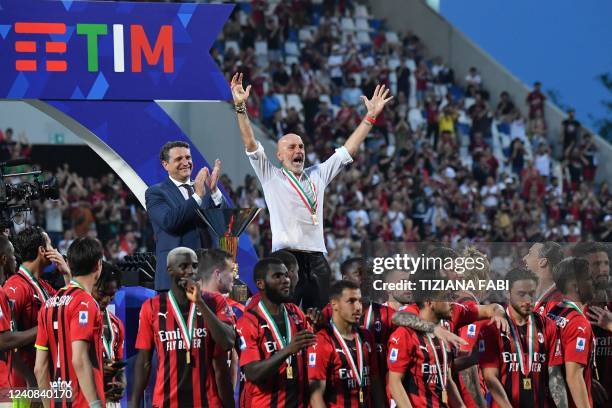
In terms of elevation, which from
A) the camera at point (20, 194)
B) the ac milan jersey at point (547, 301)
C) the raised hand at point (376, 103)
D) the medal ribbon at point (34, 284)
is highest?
the raised hand at point (376, 103)

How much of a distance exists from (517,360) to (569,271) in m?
0.72

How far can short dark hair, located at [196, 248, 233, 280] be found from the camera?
8802mm

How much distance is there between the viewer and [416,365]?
8703 millimetres

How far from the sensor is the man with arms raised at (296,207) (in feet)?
31.8

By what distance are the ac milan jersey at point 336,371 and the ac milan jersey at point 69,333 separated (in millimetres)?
1392

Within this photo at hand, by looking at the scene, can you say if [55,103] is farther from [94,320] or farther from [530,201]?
[530,201]

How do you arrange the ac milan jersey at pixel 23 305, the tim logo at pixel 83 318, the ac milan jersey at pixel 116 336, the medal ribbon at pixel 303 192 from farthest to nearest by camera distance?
1. the medal ribbon at pixel 303 192
2. the ac milan jersey at pixel 116 336
3. the ac milan jersey at pixel 23 305
4. the tim logo at pixel 83 318

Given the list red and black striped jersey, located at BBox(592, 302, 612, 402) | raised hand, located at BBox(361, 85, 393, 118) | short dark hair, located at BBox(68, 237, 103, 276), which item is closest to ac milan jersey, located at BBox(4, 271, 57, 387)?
short dark hair, located at BBox(68, 237, 103, 276)

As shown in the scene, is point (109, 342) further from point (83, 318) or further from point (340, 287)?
point (340, 287)

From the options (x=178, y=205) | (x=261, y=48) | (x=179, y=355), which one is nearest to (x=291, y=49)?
(x=261, y=48)

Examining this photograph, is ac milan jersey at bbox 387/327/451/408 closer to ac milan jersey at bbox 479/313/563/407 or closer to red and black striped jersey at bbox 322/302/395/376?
red and black striped jersey at bbox 322/302/395/376

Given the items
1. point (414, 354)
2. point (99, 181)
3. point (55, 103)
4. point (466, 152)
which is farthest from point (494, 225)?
point (414, 354)

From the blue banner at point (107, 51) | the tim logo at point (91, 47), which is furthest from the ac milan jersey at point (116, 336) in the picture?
the tim logo at point (91, 47)

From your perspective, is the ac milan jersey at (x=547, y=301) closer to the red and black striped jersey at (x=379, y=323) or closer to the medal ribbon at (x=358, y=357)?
the red and black striped jersey at (x=379, y=323)
